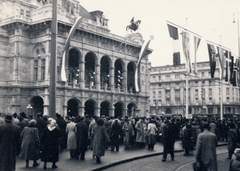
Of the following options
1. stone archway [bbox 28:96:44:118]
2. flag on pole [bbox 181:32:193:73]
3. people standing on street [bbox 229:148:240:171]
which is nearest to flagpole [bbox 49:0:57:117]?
people standing on street [bbox 229:148:240:171]

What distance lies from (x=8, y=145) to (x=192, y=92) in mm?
68633

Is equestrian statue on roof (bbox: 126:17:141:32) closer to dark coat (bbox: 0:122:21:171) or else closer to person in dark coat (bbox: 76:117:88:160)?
person in dark coat (bbox: 76:117:88:160)

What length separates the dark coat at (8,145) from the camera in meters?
7.57

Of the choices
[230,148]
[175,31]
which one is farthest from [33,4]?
[230,148]

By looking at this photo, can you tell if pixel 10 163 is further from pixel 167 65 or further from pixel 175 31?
pixel 167 65

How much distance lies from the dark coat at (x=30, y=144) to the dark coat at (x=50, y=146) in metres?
0.31

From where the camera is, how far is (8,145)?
780 centimetres

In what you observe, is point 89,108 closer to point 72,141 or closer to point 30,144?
point 72,141

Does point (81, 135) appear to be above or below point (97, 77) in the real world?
below

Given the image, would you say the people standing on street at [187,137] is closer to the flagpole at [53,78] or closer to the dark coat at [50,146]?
the dark coat at [50,146]

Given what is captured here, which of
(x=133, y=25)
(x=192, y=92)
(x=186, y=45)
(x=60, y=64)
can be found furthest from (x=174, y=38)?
(x=192, y=92)

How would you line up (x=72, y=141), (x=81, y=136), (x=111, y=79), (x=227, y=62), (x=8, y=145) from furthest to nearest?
(x=111, y=79), (x=227, y=62), (x=72, y=141), (x=81, y=136), (x=8, y=145)

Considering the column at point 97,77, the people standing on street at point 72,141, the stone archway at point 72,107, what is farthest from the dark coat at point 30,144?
the column at point 97,77

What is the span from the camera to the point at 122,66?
42219mm
